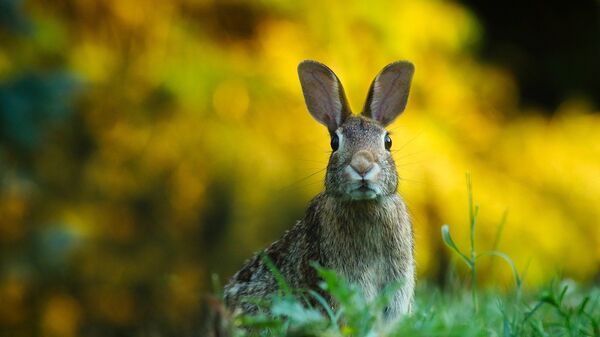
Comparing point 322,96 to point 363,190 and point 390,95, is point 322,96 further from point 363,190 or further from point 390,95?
point 363,190

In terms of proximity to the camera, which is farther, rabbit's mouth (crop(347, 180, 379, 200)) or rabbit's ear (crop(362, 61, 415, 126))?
rabbit's ear (crop(362, 61, 415, 126))

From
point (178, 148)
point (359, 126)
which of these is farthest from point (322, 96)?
point (178, 148)

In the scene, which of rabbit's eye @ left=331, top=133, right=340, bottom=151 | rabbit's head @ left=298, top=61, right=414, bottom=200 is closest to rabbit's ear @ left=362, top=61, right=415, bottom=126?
rabbit's head @ left=298, top=61, right=414, bottom=200

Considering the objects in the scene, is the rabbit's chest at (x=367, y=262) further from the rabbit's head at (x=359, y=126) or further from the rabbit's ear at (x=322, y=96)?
the rabbit's ear at (x=322, y=96)

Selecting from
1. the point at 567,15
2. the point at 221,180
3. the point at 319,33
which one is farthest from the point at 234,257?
the point at 567,15

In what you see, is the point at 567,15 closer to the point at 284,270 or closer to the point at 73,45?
the point at 73,45

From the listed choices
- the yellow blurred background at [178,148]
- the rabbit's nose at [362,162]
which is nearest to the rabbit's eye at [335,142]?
the rabbit's nose at [362,162]

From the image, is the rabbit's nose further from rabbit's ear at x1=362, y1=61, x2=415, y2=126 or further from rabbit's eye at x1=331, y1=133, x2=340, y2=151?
rabbit's ear at x1=362, y1=61, x2=415, y2=126
